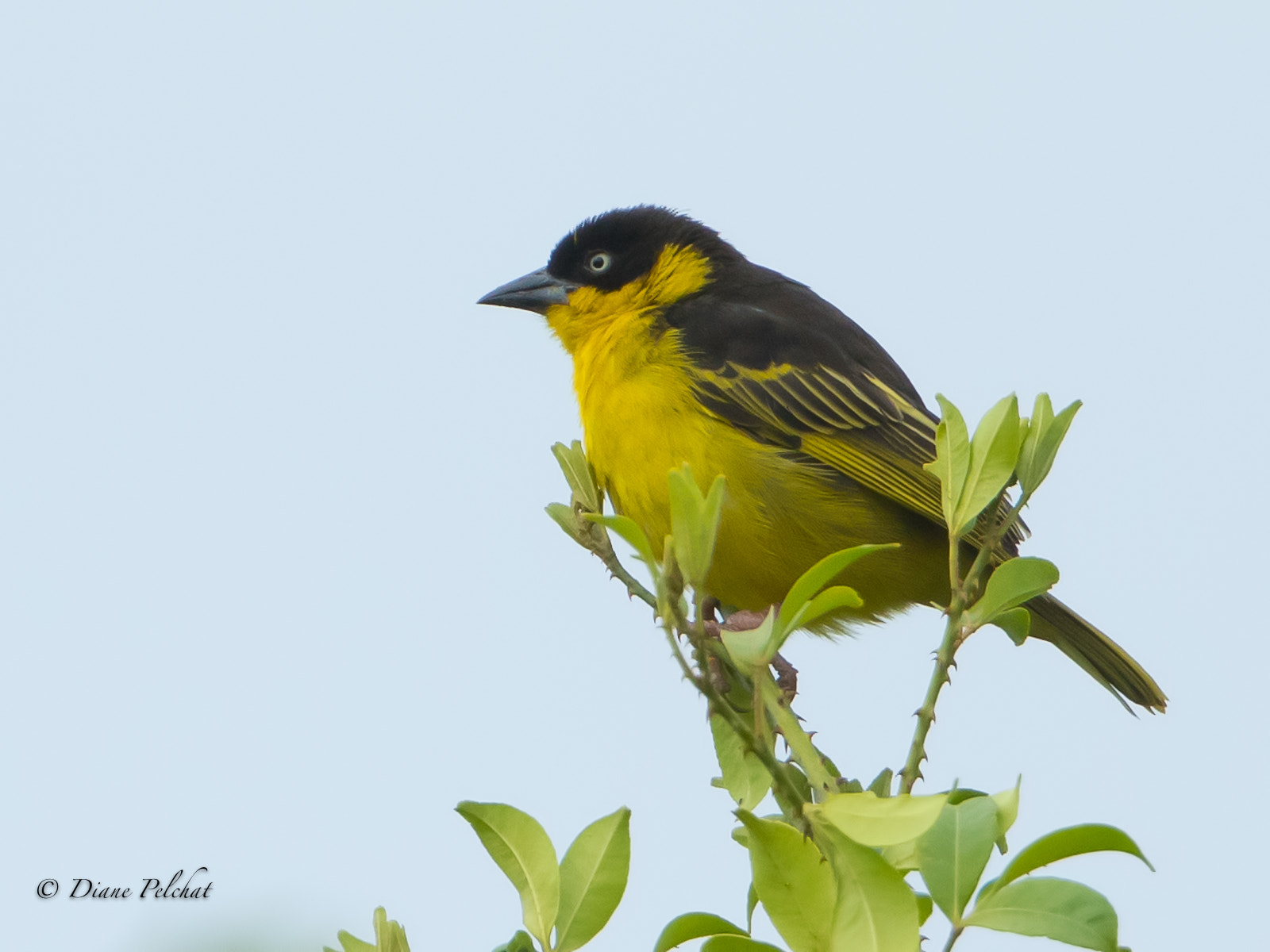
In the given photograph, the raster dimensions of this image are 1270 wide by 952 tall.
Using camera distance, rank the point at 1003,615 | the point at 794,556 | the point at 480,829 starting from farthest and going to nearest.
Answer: the point at 794,556 → the point at 1003,615 → the point at 480,829

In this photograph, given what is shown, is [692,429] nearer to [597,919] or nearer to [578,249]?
[578,249]

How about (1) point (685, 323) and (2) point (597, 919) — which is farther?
(1) point (685, 323)

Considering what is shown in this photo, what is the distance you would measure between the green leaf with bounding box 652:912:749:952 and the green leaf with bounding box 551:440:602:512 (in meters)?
1.18

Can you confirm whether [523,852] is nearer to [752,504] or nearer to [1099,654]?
[752,504]

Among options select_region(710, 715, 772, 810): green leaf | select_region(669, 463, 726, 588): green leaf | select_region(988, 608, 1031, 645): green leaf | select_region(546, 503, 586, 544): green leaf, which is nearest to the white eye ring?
select_region(546, 503, 586, 544): green leaf

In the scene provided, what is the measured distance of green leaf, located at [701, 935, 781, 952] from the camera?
1470 mm

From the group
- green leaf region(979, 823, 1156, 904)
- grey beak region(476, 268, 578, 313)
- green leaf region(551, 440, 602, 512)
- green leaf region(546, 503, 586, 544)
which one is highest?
grey beak region(476, 268, 578, 313)

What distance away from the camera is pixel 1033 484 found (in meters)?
1.97

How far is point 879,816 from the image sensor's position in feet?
4.54

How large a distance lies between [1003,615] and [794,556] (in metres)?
2.19

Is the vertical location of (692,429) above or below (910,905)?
above

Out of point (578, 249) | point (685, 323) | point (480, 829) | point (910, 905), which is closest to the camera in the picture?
point (910, 905)

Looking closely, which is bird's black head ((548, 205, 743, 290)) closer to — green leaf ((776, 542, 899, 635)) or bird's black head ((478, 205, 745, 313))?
bird's black head ((478, 205, 745, 313))

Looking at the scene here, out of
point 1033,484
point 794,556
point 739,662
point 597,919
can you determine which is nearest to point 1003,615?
point 1033,484
